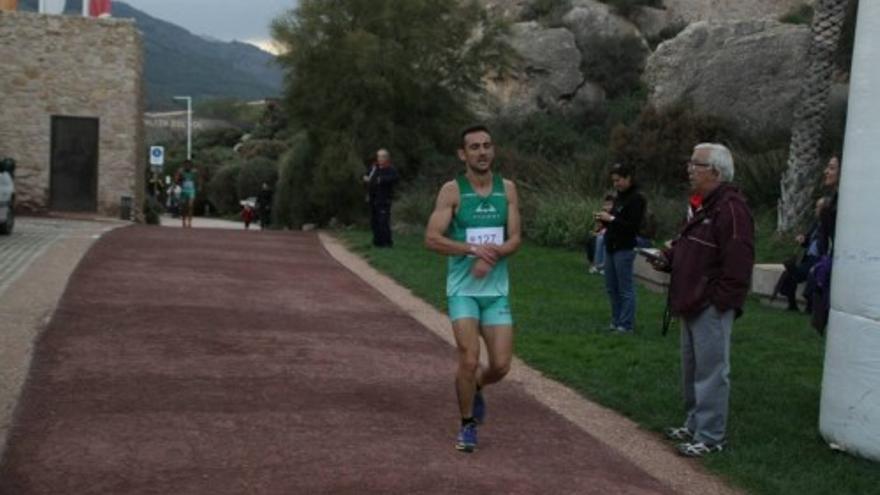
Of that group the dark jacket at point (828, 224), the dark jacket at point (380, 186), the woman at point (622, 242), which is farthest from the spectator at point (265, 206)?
the dark jacket at point (828, 224)

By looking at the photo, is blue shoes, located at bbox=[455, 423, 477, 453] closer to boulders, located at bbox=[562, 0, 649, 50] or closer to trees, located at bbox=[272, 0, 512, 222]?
trees, located at bbox=[272, 0, 512, 222]

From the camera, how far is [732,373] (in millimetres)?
10102

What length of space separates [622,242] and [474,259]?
16.5 feet

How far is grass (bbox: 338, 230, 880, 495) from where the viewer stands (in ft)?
23.1

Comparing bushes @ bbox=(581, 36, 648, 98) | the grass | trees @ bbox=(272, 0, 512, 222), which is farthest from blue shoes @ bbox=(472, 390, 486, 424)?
bushes @ bbox=(581, 36, 648, 98)

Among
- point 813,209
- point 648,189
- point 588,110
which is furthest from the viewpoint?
point 588,110

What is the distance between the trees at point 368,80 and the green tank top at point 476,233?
2059cm

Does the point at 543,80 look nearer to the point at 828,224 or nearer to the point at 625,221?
the point at 625,221

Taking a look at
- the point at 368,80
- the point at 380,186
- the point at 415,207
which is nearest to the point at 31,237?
the point at 380,186

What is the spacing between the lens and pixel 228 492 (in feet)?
19.5

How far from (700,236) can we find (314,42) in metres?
21.9

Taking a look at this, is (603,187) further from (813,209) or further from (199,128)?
(199,128)

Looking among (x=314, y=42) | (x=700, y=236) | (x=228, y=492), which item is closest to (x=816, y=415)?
(x=700, y=236)

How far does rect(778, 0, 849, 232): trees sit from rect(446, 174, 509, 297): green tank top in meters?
12.6
